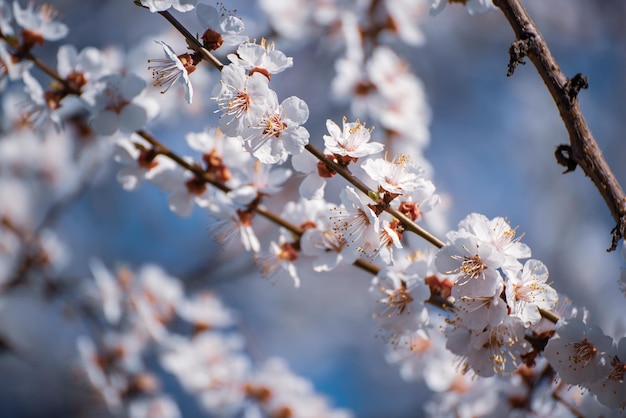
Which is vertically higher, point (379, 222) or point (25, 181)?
point (25, 181)

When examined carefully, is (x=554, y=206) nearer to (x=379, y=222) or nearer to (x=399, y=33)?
(x=399, y=33)

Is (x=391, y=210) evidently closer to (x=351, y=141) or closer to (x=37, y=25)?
(x=351, y=141)

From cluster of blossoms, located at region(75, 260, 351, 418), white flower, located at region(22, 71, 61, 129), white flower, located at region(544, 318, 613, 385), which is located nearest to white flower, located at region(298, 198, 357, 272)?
white flower, located at region(544, 318, 613, 385)

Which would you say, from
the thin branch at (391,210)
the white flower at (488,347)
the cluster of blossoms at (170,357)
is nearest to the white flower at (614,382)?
the white flower at (488,347)

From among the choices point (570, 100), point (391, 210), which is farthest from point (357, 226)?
point (570, 100)

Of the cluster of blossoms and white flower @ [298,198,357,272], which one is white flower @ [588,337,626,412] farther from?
the cluster of blossoms

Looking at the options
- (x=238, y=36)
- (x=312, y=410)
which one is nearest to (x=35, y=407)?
(x=312, y=410)
